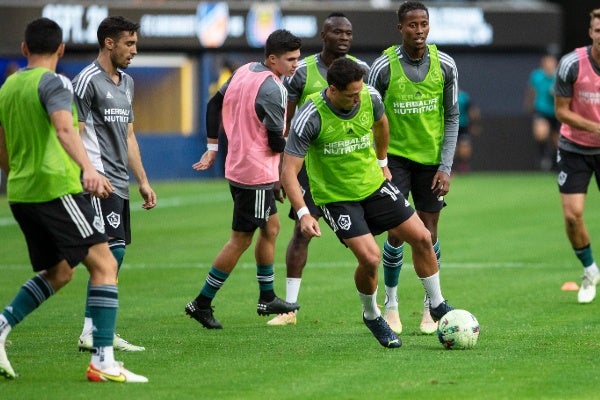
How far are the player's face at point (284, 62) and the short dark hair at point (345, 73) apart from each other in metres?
1.51

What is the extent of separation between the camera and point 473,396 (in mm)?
7480

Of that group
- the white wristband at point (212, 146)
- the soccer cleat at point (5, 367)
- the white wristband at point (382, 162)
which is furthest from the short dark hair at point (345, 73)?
the soccer cleat at point (5, 367)

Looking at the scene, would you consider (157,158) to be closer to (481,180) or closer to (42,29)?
→ (481,180)

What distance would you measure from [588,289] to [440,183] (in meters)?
2.48

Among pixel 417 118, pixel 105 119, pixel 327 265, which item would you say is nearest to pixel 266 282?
pixel 417 118

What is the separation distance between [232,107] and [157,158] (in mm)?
21478

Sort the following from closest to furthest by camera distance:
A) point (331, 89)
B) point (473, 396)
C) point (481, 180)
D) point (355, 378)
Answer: point (473, 396) → point (355, 378) → point (331, 89) → point (481, 180)

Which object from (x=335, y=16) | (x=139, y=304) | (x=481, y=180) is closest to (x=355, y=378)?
(x=335, y=16)

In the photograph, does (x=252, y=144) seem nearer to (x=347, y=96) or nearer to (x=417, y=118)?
(x=417, y=118)

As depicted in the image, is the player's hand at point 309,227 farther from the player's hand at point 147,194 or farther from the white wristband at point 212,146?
the white wristband at point 212,146

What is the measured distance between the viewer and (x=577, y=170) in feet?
40.1

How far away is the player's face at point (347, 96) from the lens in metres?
8.96

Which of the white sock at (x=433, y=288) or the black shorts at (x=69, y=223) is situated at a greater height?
the black shorts at (x=69, y=223)

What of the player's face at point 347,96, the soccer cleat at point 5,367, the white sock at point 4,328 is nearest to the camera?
the soccer cleat at point 5,367
